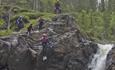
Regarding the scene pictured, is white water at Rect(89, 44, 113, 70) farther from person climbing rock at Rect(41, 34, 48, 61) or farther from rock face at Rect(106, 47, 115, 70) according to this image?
person climbing rock at Rect(41, 34, 48, 61)

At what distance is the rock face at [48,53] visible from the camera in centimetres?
3991

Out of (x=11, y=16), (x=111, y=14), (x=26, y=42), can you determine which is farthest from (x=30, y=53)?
(x=111, y=14)

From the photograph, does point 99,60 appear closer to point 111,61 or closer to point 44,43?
point 111,61

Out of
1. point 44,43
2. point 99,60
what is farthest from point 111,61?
point 44,43

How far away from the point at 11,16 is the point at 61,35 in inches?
613

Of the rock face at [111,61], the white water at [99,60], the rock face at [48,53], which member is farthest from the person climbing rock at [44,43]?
the rock face at [111,61]

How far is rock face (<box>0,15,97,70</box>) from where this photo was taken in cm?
3991

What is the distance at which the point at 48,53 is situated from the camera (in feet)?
129

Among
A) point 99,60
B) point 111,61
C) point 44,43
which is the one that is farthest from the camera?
point 99,60

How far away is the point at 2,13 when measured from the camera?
56562 mm

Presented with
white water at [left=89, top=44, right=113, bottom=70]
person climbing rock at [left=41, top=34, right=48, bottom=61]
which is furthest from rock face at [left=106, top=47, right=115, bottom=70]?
person climbing rock at [left=41, top=34, right=48, bottom=61]

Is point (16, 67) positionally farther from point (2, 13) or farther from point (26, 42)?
point (2, 13)

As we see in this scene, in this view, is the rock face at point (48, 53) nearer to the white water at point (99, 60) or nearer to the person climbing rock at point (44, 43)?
the person climbing rock at point (44, 43)

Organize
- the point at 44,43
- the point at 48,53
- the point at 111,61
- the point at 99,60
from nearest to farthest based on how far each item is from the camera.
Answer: the point at 44,43 → the point at 111,61 → the point at 48,53 → the point at 99,60
